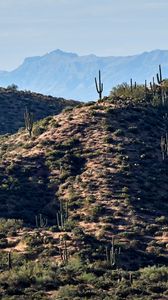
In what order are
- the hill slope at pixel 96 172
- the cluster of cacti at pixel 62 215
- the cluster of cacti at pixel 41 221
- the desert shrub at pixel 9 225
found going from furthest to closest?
the hill slope at pixel 96 172 → the cluster of cacti at pixel 41 221 → the desert shrub at pixel 9 225 → the cluster of cacti at pixel 62 215

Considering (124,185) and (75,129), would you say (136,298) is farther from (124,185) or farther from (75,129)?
(75,129)

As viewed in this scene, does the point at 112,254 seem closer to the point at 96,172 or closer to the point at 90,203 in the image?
the point at 90,203

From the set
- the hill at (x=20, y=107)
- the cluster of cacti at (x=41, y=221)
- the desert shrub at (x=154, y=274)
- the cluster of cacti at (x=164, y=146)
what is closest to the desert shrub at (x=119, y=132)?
the cluster of cacti at (x=164, y=146)

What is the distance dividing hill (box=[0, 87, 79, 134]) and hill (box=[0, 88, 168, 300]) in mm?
28828

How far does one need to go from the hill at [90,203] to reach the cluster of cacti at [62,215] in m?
0.09

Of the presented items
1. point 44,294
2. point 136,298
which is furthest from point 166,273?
point 44,294

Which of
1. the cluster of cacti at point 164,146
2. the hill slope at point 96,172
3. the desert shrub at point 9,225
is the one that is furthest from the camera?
the cluster of cacti at point 164,146

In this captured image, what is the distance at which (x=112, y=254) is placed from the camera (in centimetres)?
3653

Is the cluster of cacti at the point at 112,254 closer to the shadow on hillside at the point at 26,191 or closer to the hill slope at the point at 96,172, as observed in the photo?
the hill slope at the point at 96,172

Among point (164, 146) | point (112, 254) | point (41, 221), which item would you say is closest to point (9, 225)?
point (41, 221)

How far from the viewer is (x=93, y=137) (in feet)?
184

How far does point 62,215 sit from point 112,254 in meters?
9.11

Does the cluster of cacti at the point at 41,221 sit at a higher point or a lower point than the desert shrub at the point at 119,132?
lower

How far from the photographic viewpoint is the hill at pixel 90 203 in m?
32.9
